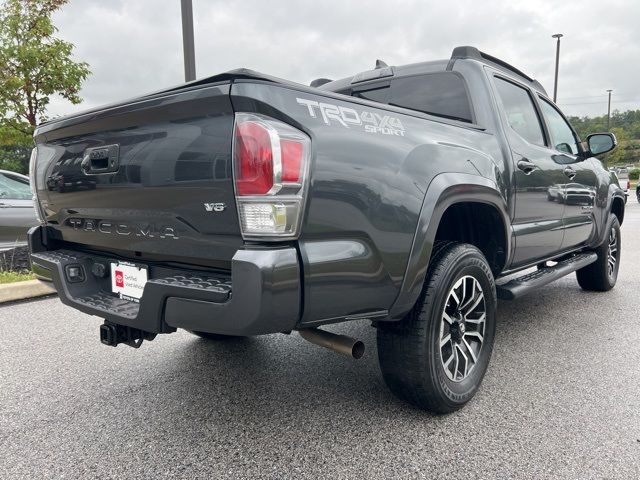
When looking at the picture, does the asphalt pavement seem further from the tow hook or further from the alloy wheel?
the tow hook

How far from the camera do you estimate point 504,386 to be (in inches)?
111

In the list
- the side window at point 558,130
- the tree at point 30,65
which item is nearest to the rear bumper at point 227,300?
the side window at point 558,130

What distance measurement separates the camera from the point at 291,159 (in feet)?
5.71

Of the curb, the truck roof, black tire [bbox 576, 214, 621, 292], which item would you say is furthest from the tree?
black tire [bbox 576, 214, 621, 292]

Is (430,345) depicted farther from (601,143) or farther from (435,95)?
(601,143)

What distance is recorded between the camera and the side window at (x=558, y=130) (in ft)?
13.2

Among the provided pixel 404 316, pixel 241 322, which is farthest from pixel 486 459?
pixel 241 322

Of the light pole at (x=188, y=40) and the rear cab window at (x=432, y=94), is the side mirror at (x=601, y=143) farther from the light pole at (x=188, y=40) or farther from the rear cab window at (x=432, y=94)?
the light pole at (x=188, y=40)

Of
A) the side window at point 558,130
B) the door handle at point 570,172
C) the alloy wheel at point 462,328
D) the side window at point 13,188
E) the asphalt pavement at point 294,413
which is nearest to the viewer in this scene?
the asphalt pavement at point 294,413

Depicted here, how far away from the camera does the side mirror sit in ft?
14.3

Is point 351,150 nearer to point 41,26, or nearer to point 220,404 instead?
point 220,404

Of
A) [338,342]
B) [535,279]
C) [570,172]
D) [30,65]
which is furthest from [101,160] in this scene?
[30,65]

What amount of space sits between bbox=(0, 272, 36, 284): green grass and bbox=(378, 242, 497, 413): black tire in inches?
181

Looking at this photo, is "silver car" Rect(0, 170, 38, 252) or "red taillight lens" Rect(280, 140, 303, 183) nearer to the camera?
"red taillight lens" Rect(280, 140, 303, 183)
